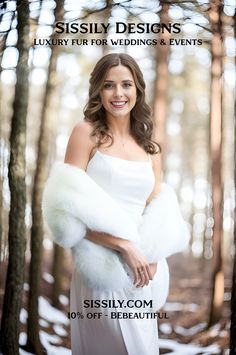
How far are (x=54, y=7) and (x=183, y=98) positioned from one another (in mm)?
699

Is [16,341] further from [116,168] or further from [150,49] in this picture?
[150,49]

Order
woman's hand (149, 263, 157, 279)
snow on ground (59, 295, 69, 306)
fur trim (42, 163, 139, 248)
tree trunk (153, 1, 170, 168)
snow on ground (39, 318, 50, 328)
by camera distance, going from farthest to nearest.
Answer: snow on ground (59, 295, 69, 306) < snow on ground (39, 318, 50, 328) < tree trunk (153, 1, 170, 168) < woman's hand (149, 263, 157, 279) < fur trim (42, 163, 139, 248)

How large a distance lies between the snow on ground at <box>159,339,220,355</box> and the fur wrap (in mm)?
336

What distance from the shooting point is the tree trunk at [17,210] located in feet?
6.39

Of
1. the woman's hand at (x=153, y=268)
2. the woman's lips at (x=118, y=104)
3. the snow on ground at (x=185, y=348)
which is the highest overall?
the woman's lips at (x=118, y=104)

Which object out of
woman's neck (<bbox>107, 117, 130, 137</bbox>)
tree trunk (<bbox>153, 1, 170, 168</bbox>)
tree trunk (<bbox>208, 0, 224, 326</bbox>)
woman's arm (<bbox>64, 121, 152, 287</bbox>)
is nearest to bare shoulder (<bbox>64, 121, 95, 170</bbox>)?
woman's arm (<bbox>64, 121, 152, 287</bbox>)

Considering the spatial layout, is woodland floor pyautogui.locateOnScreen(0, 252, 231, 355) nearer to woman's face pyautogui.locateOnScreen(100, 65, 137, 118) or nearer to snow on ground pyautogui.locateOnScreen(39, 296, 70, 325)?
snow on ground pyautogui.locateOnScreen(39, 296, 70, 325)

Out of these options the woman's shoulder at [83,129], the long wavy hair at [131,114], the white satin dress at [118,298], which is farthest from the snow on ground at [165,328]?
the woman's shoulder at [83,129]

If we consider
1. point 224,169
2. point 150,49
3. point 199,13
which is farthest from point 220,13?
point 224,169

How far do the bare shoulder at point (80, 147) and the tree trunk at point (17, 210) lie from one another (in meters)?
0.37

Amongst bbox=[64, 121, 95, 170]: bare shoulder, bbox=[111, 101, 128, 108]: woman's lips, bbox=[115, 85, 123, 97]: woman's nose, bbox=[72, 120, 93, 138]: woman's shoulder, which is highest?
bbox=[115, 85, 123, 97]: woman's nose

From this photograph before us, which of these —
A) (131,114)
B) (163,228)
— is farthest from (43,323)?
(131,114)

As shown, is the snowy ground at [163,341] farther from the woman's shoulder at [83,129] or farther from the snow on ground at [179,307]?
the woman's shoulder at [83,129]

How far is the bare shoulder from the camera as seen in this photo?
167 cm
